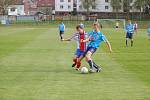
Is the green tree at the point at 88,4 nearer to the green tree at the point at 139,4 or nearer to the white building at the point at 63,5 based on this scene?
the white building at the point at 63,5

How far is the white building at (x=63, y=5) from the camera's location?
164 metres

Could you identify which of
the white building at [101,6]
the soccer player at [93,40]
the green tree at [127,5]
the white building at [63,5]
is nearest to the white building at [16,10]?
the white building at [63,5]

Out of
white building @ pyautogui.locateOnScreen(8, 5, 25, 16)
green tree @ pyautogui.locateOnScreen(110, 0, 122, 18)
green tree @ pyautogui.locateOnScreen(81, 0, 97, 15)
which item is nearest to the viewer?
green tree @ pyautogui.locateOnScreen(110, 0, 122, 18)

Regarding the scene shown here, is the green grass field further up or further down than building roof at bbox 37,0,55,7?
further down

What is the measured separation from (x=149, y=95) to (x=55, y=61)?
36.6 ft

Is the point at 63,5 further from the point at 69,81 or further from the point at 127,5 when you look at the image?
the point at 69,81

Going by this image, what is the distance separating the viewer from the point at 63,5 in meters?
164

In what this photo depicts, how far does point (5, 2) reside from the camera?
5507 inches

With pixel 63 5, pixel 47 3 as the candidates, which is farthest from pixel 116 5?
pixel 47 3

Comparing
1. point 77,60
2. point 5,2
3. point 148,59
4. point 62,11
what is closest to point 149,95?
point 77,60

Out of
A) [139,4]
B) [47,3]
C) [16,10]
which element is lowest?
[16,10]

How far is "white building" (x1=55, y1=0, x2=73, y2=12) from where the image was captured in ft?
536

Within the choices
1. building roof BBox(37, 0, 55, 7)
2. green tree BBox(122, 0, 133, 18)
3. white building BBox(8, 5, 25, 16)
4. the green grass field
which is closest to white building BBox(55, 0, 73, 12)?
building roof BBox(37, 0, 55, 7)

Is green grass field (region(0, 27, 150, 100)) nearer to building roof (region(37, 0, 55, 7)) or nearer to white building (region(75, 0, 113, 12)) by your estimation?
white building (region(75, 0, 113, 12))
